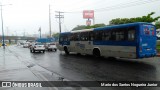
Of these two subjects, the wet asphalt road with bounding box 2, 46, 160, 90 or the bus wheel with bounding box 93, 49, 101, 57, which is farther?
the bus wheel with bounding box 93, 49, 101, 57

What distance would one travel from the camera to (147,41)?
1556cm

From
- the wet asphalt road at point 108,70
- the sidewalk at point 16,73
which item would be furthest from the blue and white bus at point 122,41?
the sidewalk at point 16,73

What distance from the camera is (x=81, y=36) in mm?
23531

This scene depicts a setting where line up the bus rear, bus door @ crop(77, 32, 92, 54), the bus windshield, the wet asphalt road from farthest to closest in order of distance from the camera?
bus door @ crop(77, 32, 92, 54) → the bus windshield → the bus rear → the wet asphalt road

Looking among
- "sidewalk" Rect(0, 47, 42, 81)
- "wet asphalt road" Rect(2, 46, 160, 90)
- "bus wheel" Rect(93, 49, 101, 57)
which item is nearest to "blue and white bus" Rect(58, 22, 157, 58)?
"bus wheel" Rect(93, 49, 101, 57)

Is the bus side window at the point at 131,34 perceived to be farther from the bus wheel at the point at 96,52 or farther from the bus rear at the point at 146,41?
the bus wheel at the point at 96,52

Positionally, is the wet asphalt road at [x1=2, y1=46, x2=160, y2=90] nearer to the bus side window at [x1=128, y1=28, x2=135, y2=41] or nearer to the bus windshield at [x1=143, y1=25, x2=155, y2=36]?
the bus side window at [x1=128, y1=28, x2=135, y2=41]

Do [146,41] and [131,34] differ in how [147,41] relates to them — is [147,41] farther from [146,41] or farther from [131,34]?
[131,34]

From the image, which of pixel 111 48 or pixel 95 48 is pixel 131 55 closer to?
pixel 111 48

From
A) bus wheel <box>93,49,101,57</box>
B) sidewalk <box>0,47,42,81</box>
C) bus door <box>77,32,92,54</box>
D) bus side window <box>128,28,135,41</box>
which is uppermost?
bus side window <box>128,28,135,41</box>

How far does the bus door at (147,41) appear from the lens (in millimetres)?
15156

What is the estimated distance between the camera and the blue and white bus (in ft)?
49.8

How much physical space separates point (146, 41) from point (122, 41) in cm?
188

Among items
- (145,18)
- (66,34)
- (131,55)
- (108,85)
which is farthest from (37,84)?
(145,18)
